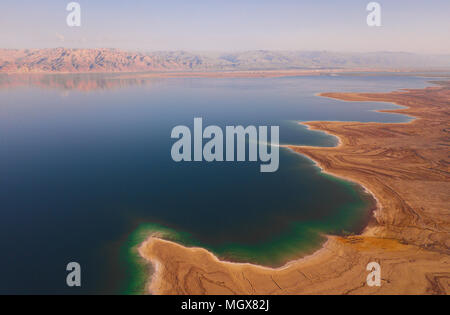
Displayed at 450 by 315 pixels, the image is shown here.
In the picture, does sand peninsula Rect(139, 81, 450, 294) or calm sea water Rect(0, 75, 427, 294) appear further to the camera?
calm sea water Rect(0, 75, 427, 294)

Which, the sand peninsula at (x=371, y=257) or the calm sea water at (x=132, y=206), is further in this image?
the calm sea water at (x=132, y=206)

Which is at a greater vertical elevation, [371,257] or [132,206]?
[132,206]

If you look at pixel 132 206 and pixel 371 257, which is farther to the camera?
pixel 132 206

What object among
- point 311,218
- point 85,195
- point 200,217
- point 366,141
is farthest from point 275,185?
point 366,141
